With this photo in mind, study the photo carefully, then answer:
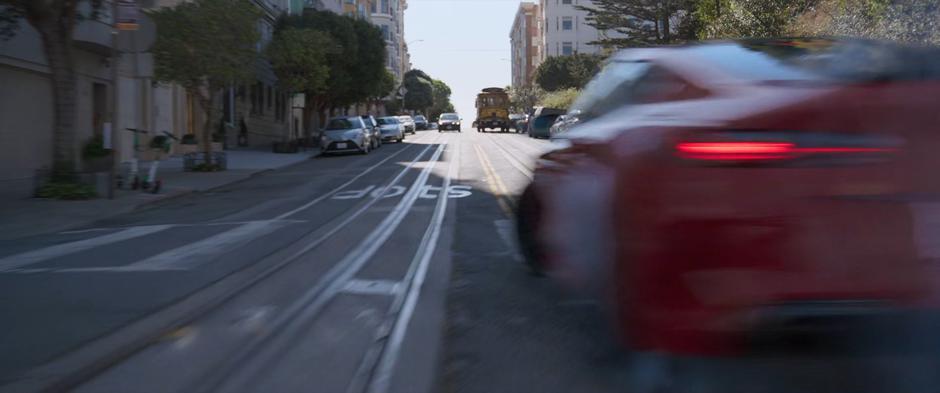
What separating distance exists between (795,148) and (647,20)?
141 feet

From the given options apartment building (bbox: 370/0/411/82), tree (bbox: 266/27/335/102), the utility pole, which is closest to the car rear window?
tree (bbox: 266/27/335/102)

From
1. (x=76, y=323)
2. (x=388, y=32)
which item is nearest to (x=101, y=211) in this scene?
(x=76, y=323)

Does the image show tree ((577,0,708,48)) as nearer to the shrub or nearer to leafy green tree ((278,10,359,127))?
leafy green tree ((278,10,359,127))

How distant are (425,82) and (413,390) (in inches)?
4534

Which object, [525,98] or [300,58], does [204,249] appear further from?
[525,98]

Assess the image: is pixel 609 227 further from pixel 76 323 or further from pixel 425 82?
pixel 425 82

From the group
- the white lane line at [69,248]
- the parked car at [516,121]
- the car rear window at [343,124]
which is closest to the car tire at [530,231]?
the white lane line at [69,248]

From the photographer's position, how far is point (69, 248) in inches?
342

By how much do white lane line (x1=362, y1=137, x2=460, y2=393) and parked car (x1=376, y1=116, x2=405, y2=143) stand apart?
33455mm

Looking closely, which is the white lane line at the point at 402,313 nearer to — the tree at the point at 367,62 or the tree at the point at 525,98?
the tree at the point at 367,62

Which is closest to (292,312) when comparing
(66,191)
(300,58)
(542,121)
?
(66,191)

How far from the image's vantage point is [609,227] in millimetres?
3816

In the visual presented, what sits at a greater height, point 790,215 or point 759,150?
point 759,150

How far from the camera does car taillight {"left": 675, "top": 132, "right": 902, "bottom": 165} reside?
3312mm
